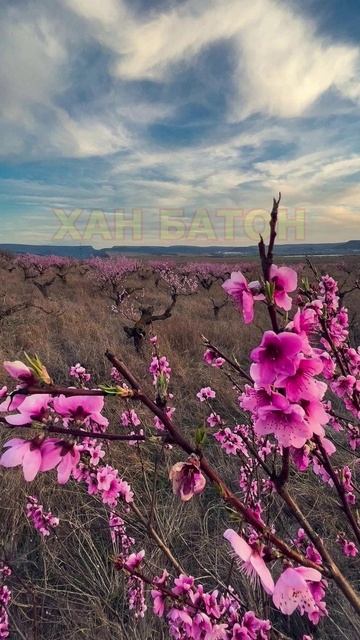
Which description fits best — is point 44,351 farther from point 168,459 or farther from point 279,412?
point 279,412

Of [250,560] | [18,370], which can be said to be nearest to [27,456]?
[18,370]

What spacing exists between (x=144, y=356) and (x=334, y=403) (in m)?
3.38

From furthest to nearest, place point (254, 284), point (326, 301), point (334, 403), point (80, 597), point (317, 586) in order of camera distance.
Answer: point (334, 403) < point (80, 597) < point (326, 301) < point (317, 586) < point (254, 284)

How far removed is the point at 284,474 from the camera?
34.3 inches

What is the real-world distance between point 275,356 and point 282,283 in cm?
20

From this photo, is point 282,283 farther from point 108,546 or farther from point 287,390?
point 108,546

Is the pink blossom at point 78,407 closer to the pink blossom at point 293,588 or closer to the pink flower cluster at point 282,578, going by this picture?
the pink flower cluster at point 282,578

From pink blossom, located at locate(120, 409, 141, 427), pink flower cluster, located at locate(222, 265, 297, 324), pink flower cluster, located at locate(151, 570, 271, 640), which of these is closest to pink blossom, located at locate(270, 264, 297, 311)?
pink flower cluster, located at locate(222, 265, 297, 324)

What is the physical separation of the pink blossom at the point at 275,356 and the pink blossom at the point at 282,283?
0.15m

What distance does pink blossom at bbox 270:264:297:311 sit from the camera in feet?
3.11

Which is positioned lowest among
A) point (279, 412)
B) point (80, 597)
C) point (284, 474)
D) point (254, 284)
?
point (80, 597)

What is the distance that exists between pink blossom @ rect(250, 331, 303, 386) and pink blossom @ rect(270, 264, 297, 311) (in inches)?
5.7

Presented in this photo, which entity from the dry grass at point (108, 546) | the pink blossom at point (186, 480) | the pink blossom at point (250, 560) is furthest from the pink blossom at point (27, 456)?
the dry grass at point (108, 546)

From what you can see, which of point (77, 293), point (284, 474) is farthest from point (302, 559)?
point (77, 293)
